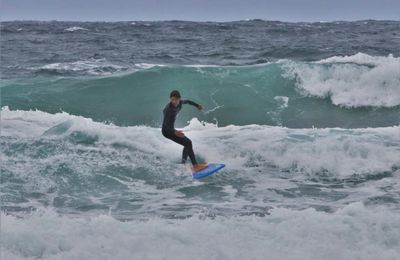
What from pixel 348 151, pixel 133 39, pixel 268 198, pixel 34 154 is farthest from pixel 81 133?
pixel 133 39

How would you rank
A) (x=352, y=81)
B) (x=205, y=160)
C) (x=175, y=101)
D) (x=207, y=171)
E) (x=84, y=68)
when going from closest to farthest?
1. (x=175, y=101)
2. (x=207, y=171)
3. (x=205, y=160)
4. (x=352, y=81)
5. (x=84, y=68)

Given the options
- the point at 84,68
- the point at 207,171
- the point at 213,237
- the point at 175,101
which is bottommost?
the point at 213,237

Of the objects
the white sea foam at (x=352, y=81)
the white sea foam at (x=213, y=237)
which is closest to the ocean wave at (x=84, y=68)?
the white sea foam at (x=352, y=81)

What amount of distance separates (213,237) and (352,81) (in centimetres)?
1381

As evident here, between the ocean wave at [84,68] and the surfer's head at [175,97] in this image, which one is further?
the ocean wave at [84,68]

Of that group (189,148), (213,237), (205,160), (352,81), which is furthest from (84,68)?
(213,237)

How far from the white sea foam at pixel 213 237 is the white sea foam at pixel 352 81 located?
11038mm

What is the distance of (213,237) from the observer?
7.24m

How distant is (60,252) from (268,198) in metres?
4.29

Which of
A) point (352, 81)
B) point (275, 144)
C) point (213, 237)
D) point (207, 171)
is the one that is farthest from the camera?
point (352, 81)

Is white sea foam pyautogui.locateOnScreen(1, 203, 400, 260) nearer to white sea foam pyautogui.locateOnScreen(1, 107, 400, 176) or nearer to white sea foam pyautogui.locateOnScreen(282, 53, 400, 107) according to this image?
white sea foam pyautogui.locateOnScreen(1, 107, 400, 176)

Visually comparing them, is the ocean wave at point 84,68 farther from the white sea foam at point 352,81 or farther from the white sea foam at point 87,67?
the white sea foam at point 352,81

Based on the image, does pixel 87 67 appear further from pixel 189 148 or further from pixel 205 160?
pixel 189 148

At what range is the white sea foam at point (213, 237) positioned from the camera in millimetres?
6766
